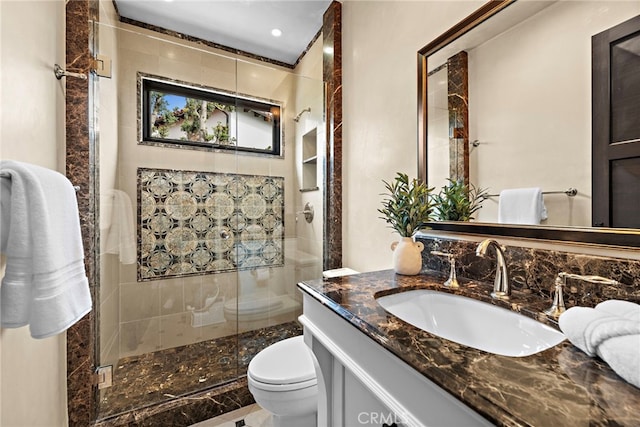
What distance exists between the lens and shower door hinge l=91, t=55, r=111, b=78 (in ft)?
4.82

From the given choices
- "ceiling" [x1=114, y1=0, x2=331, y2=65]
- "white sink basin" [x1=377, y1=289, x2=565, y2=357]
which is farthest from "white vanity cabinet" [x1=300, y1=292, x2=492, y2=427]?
"ceiling" [x1=114, y1=0, x2=331, y2=65]

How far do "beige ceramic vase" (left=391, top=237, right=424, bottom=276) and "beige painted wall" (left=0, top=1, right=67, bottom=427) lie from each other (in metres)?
1.31

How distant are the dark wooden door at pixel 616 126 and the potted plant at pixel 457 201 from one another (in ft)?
1.12

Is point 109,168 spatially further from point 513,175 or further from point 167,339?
point 513,175

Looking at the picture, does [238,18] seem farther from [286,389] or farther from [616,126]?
[286,389]

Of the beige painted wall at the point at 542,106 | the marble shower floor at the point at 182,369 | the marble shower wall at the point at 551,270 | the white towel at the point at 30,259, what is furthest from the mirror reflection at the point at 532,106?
the marble shower floor at the point at 182,369

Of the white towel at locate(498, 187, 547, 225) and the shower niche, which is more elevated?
the shower niche

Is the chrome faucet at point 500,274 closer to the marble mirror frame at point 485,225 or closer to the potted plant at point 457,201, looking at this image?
the marble mirror frame at point 485,225

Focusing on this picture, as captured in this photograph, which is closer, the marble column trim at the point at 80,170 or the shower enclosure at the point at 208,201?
the marble column trim at the point at 80,170

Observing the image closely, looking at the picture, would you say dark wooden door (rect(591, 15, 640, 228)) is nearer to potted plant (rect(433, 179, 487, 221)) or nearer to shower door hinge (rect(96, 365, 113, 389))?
potted plant (rect(433, 179, 487, 221))

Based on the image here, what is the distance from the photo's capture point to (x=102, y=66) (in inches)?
59.0

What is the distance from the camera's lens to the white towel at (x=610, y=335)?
408mm

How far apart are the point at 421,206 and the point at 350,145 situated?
96 centimetres

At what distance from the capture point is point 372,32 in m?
1.68
